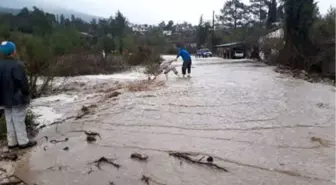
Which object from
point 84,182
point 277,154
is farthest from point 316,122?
point 84,182

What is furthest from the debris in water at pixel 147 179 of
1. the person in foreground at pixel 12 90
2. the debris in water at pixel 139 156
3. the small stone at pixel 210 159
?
the person in foreground at pixel 12 90

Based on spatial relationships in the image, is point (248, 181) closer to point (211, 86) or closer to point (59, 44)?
point (211, 86)

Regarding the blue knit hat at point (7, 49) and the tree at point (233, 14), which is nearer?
the blue knit hat at point (7, 49)

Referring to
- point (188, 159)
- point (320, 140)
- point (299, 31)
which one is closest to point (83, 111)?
point (188, 159)

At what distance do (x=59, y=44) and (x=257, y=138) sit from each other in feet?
64.4

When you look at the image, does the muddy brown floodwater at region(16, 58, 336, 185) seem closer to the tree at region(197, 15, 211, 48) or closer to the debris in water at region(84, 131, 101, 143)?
the debris in water at region(84, 131, 101, 143)

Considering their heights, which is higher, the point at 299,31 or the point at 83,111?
the point at 299,31

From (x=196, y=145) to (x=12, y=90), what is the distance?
348cm

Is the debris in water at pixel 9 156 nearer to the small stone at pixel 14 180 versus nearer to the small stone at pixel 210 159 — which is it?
the small stone at pixel 14 180

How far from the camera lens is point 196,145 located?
5.79 meters

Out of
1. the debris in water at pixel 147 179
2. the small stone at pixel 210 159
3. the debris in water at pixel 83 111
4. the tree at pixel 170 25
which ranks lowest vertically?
the debris in water at pixel 147 179

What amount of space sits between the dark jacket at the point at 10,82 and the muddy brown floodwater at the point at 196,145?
1.02m

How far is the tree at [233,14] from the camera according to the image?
76.8m

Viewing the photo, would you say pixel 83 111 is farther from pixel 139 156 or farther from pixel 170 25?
pixel 170 25
